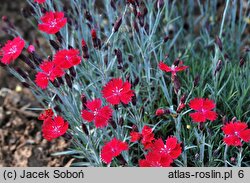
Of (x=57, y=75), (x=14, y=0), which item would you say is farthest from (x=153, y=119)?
(x=14, y=0)

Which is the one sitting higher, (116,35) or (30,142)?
(116,35)

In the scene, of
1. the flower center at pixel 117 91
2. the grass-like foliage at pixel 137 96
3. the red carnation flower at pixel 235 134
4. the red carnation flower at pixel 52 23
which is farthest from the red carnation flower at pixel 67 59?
the red carnation flower at pixel 235 134

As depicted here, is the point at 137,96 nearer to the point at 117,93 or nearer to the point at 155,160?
the point at 117,93

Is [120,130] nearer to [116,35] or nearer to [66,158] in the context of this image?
[116,35]

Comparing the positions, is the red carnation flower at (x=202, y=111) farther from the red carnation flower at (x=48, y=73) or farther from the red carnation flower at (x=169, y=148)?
the red carnation flower at (x=48, y=73)

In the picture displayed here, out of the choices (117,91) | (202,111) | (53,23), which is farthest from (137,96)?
(53,23)

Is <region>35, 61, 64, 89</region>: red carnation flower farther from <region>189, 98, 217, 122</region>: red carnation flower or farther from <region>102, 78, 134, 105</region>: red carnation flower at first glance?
<region>189, 98, 217, 122</region>: red carnation flower
